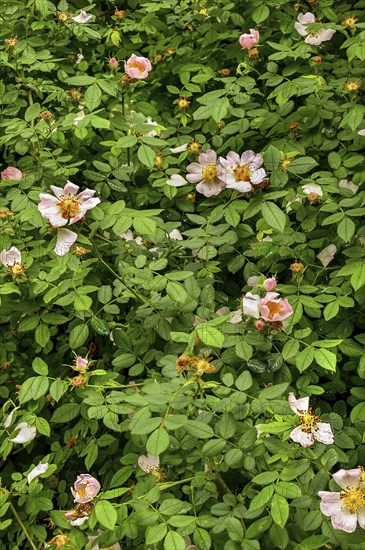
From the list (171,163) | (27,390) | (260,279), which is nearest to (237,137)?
(171,163)

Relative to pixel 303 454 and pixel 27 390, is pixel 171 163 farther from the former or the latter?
pixel 303 454

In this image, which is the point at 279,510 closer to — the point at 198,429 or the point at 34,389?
the point at 198,429

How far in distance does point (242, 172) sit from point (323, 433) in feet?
2.26

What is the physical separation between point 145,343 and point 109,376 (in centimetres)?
13

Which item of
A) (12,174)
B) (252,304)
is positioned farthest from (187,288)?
(12,174)

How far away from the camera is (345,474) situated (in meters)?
1.24

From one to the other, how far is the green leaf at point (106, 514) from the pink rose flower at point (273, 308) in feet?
1.56

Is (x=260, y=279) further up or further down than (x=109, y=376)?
further up

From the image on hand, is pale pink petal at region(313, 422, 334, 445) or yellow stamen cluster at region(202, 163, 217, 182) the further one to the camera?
yellow stamen cluster at region(202, 163, 217, 182)

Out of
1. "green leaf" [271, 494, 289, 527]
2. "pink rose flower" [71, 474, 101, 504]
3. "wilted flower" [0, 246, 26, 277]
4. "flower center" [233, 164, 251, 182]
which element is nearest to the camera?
"green leaf" [271, 494, 289, 527]

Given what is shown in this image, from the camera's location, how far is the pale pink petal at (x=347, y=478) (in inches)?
48.6

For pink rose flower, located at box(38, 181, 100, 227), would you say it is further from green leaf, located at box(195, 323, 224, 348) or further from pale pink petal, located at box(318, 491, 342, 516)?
pale pink petal, located at box(318, 491, 342, 516)

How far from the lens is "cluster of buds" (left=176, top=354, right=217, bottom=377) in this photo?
1.29 m

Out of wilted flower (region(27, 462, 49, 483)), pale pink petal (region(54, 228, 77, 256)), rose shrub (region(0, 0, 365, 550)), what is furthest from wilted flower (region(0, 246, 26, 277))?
wilted flower (region(27, 462, 49, 483))
